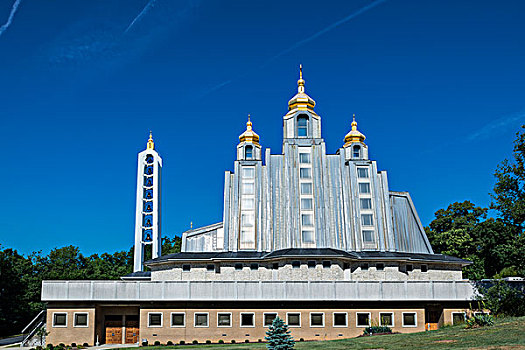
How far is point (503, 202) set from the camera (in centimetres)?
4228

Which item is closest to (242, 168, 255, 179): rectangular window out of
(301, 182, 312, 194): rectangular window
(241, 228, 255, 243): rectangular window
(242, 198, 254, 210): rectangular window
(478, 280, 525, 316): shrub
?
(242, 198, 254, 210): rectangular window

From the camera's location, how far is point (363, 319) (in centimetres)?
4297

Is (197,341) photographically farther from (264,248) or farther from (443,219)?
(443,219)

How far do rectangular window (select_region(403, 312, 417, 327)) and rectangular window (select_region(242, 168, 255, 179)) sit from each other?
21177mm

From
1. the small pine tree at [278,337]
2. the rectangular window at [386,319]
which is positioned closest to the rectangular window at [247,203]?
the rectangular window at [386,319]

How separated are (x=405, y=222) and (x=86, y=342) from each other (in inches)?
1247

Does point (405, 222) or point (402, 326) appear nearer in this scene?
point (402, 326)

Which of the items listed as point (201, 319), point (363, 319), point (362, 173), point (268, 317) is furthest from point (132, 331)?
point (362, 173)

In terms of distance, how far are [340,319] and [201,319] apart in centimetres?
1054

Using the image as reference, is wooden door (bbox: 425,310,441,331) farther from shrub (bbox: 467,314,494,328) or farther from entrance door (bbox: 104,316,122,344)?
entrance door (bbox: 104,316,122,344)

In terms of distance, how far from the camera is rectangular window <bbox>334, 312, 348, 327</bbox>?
140 ft

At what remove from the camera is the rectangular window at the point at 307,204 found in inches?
2141

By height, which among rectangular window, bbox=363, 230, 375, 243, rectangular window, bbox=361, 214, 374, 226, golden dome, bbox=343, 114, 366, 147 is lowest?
rectangular window, bbox=363, 230, 375, 243

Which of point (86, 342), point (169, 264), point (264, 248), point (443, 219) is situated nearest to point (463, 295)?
point (264, 248)
